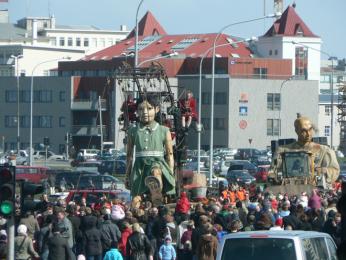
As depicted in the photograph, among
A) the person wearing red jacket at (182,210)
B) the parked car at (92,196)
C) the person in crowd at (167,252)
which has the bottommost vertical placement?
the person in crowd at (167,252)

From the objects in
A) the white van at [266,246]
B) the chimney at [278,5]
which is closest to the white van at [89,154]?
the chimney at [278,5]

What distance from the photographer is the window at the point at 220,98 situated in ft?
389

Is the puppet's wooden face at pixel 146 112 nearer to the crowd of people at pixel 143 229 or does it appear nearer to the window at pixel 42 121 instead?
the crowd of people at pixel 143 229

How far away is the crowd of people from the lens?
2592cm

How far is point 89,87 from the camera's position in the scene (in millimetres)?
124375

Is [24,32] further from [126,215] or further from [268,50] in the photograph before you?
[126,215]

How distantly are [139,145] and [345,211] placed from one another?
27206 mm

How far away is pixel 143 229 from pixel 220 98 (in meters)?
89.9

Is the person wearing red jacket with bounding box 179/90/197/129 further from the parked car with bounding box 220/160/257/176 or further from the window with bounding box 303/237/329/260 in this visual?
the parked car with bounding box 220/160/257/176

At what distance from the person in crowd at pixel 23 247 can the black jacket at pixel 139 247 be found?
1697 millimetres

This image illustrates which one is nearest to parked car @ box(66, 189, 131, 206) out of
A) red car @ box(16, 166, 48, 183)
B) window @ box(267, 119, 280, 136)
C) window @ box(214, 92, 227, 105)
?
red car @ box(16, 166, 48, 183)

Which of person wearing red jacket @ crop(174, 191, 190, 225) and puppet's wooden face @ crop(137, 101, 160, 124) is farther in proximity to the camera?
puppet's wooden face @ crop(137, 101, 160, 124)

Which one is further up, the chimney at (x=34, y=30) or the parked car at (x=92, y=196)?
the chimney at (x=34, y=30)

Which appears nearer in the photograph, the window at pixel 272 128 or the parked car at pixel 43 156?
the parked car at pixel 43 156
